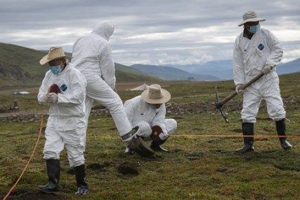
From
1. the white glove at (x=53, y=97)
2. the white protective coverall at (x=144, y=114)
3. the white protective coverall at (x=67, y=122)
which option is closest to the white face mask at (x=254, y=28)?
the white protective coverall at (x=144, y=114)

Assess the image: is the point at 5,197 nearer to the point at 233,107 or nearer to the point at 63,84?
the point at 63,84

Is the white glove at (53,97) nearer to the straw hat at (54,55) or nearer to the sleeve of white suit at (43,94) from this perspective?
the sleeve of white suit at (43,94)

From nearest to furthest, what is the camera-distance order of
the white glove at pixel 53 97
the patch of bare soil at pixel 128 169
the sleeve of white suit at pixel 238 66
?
the white glove at pixel 53 97
the patch of bare soil at pixel 128 169
the sleeve of white suit at pixel 238 66

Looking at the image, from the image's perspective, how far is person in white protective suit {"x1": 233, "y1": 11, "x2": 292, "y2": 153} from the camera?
12195mm

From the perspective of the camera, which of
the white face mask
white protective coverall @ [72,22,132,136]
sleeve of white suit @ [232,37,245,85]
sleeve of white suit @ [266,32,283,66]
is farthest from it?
sleeve of white suit @ [232,37,245,85]

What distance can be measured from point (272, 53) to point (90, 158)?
474 centimetres

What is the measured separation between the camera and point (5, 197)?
359 inches

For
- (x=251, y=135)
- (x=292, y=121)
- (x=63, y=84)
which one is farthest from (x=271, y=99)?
(x=292, y=121)

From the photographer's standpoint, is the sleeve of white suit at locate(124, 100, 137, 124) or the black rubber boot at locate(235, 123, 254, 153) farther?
the sleeve of white suit at locate(124, 100, 137, 124)

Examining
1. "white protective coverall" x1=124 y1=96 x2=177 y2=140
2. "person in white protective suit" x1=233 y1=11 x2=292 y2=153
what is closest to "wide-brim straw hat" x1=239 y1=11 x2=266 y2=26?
"person in white protective suit" x1=233 y1=11 x2=292 y2=153

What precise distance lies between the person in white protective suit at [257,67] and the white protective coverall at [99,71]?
2.79 m

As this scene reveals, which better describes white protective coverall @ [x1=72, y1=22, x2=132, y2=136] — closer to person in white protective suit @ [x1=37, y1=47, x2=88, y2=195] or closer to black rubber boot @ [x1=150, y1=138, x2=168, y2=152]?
black rubber boot @ [x1=150, y1=138, x2=168, y2=152]

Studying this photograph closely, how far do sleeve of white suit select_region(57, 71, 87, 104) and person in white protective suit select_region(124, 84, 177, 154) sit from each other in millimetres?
3464

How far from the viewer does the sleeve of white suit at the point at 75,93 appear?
9242mm
